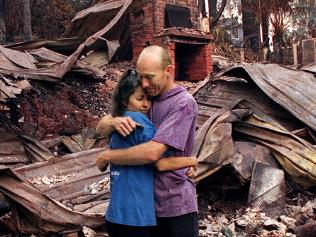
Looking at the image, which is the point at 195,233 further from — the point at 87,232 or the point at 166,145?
the point at 87,232

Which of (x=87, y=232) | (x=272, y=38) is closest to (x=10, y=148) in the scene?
(x=87, y=232)

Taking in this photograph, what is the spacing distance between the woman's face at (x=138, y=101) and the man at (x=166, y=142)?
0.11 ft

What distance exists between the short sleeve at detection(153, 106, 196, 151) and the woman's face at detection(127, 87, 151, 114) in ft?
0.43

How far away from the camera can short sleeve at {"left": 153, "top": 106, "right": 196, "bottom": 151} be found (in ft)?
6.79

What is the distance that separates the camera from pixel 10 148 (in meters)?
5.39

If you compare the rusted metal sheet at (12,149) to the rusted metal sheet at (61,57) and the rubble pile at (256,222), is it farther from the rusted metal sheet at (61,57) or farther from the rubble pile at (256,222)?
the rubble pile at (256,222)

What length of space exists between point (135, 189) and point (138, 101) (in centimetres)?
41

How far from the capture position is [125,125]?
2090 millimetres

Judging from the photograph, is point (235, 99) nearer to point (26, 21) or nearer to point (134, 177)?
point (134, 177)

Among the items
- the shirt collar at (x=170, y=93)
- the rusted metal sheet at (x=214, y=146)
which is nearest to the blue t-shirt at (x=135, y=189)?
the shirt collar at (x=170, y=93)

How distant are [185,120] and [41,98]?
16.4 feet

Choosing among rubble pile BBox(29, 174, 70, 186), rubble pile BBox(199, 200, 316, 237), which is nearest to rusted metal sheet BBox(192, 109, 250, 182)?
rubble pile BBox(199, 200, 316, 237)

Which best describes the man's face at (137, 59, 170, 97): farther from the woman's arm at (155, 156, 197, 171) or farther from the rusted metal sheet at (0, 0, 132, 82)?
the rusted metal sheet at (0, 0, 132, 82)

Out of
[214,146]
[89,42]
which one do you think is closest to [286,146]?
[214,146]
